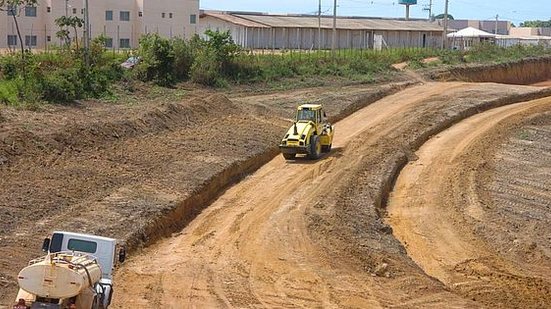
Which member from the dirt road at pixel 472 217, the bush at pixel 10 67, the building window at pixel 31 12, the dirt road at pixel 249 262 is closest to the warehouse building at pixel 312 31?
the building window at pixel 31 12

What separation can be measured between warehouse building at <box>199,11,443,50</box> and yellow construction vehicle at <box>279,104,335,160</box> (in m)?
44.8

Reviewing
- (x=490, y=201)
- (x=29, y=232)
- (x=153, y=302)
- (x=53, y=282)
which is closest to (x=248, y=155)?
(x=490, y=201)

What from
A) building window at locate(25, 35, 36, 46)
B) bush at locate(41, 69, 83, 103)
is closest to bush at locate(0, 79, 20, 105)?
bush at locate(41, 69, 83, 103)

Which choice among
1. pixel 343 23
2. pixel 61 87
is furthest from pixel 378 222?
pixel 343 23

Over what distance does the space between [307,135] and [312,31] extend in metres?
53.6

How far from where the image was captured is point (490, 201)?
33062mm

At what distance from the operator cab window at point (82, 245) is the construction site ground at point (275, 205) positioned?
2731 mm

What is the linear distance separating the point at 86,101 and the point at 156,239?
17.9 meters

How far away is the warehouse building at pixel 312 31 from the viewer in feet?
273

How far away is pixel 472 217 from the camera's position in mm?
30828

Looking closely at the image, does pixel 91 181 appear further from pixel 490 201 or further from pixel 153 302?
pixel 490 201

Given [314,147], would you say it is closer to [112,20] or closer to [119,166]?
[119,166]

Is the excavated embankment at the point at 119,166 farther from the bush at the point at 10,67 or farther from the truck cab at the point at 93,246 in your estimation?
the bush at the point at 10,67

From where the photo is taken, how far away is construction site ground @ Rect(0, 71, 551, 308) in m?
20.8
